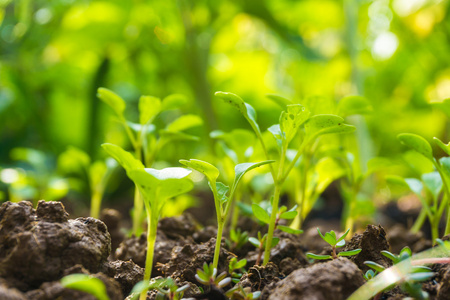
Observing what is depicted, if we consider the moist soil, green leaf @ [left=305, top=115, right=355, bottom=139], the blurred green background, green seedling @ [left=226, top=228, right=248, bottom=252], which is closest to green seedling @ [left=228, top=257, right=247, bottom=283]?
the moist soil

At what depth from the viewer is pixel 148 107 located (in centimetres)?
80

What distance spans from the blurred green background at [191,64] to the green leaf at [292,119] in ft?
2.72

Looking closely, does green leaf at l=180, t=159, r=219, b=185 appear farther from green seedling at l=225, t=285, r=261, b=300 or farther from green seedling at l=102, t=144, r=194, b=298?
green seedling at l=225, t=285, r=261, b=300

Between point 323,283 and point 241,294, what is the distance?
0.38ft

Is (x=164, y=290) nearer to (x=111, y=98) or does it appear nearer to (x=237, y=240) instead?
(x=237, y=240)

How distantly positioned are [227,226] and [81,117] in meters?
1.53

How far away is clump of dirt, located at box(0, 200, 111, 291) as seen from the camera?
1.61ft

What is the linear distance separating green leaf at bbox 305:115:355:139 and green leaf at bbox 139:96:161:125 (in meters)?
0.34

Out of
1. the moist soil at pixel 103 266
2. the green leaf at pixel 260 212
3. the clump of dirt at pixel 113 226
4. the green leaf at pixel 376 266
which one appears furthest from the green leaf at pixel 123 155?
the clump of dirt at pixel 113 226

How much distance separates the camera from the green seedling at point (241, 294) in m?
0.49

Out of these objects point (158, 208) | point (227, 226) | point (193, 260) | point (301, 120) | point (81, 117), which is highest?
point (301, 120)

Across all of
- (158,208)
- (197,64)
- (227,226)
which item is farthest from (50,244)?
(197,64)

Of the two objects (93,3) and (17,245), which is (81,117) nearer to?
(93,3)

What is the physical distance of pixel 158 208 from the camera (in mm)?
553
